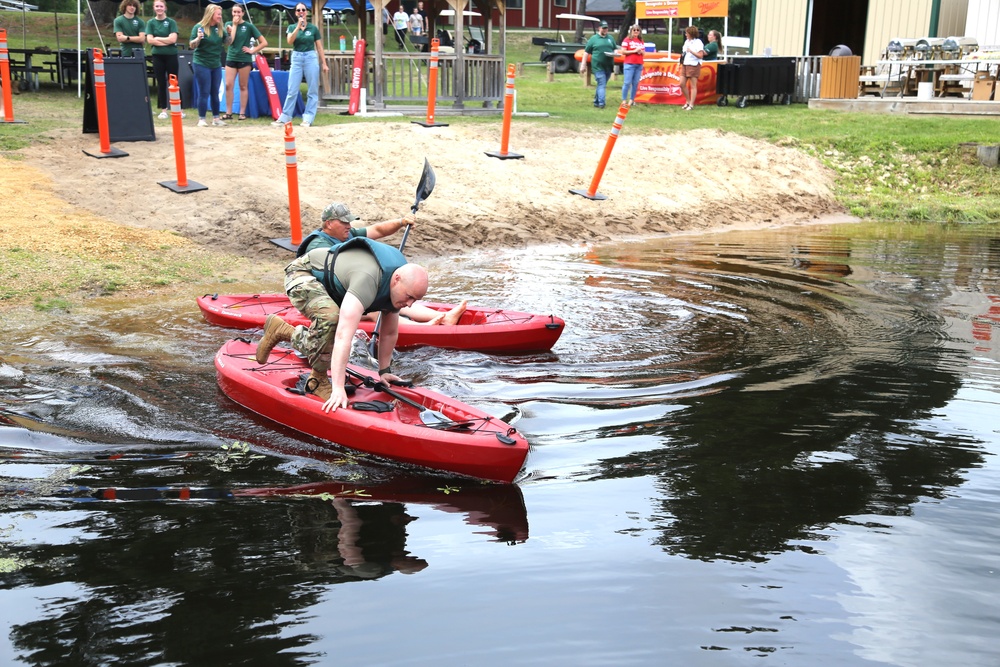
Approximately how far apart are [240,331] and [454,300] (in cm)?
233

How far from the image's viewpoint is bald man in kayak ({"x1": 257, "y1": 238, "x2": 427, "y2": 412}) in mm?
6035

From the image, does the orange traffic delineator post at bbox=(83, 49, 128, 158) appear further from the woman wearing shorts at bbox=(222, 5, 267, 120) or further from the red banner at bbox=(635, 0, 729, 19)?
the red banner at bbox=(635, 0, 729, 19)

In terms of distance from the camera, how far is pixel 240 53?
1650 centimetres

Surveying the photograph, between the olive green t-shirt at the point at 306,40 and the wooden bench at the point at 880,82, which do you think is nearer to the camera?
the olive green t-shirt at the point at 306,40

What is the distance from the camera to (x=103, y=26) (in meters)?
38.9

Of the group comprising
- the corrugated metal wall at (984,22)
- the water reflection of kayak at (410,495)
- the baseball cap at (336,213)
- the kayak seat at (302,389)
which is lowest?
the water reflection of kayak at (410,495)

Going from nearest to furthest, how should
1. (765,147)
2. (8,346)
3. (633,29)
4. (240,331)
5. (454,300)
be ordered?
(8,346), (240,331), (454,300), (765,147), (633,29)

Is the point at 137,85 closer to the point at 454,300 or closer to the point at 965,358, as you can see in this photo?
the point at 454,300

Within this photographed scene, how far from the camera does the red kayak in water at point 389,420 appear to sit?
19.2ft

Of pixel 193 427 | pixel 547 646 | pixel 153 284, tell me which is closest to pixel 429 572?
pixel 547 646

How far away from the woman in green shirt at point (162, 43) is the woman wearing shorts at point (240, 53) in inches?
37.6

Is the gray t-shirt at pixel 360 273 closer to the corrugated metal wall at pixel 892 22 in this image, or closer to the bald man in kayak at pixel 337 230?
the bald man in kayak at pixel 337 230

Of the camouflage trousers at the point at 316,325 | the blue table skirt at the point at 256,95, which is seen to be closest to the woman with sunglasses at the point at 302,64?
the blue table skirt at the point at 256,95

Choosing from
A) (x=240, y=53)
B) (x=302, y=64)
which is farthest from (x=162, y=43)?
(x=302, y=64)
